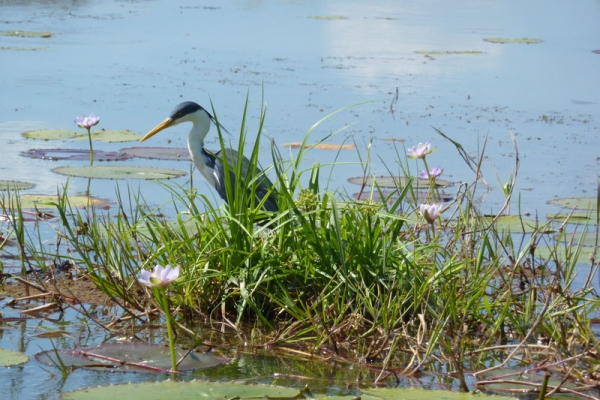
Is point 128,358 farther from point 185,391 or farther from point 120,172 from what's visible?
point 120,172

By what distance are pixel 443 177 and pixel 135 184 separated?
2063 millimetres

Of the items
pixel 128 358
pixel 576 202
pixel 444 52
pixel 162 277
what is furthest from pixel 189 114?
pixel 444 52

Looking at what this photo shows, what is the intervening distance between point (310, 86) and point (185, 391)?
7.19 meters

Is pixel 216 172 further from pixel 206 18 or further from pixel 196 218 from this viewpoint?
pixel 206 18

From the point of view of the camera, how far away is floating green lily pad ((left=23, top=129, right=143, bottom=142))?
6648 mm

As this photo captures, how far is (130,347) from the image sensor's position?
2885 mm

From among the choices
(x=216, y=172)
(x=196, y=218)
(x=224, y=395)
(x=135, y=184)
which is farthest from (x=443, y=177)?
(x=224, y=395)

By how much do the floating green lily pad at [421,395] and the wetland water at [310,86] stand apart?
73cm

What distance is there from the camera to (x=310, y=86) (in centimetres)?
944

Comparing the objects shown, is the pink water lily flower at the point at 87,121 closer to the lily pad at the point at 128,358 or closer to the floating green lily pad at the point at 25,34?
the lily pad at the point at 128,358

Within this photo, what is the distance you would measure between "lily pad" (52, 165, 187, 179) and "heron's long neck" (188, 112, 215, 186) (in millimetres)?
212

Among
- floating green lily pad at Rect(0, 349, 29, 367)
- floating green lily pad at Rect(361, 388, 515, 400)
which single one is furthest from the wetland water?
floating green lily pad at Rect(361, 388, 515, 400)

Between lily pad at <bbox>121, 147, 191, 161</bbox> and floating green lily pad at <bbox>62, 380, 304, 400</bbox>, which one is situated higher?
lily pad at <bbox>121, 147, 191, 161</bbox>

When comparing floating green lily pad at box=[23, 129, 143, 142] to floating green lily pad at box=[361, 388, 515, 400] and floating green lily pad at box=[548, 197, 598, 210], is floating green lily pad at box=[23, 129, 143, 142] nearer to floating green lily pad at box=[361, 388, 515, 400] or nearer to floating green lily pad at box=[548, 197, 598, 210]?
floating green lily pad at box=[548, 197, 598, 210]
